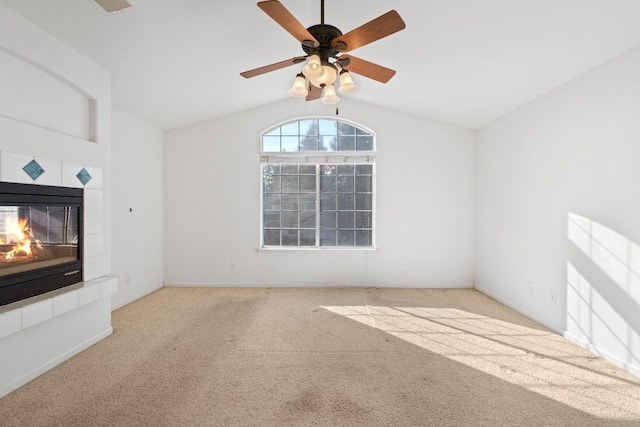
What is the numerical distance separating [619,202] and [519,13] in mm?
1651

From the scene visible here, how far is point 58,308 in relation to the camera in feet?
7.88

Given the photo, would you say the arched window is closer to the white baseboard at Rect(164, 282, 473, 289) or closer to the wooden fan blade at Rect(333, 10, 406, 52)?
the white baseboard at Rect(164, 282, 473, 289)

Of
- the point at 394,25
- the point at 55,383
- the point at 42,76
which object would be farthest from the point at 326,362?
the point at 42,76

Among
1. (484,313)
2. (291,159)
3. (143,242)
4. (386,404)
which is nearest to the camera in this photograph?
(386,404)

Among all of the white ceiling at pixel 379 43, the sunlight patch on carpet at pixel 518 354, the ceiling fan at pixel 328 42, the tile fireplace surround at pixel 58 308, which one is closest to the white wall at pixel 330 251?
the white ceiling at pixel 379 43

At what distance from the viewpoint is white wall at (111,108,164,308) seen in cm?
384

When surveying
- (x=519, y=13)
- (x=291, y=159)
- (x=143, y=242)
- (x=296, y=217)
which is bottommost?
(x=143, y=242)

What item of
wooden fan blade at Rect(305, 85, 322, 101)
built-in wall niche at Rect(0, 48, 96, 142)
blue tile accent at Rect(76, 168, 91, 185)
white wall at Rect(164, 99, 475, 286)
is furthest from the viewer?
white wall at Rect(164, 99, 475, 286)

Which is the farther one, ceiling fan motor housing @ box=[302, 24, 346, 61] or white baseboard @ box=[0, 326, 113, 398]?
white baseboard @ box=[0, 326, 113, 398]

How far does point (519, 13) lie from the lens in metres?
2.23

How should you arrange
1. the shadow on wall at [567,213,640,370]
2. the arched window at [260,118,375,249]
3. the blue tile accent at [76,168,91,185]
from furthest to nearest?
the arched window at [260,118,375,249]
the blue tile accent at [76,168,91,185]
the shadow on wall at [567,213,640,370]

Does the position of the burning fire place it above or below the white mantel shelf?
above

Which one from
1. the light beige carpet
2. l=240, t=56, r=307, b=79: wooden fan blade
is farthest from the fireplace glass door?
l=240, t=56, r=307, b=79: wooden fan blade

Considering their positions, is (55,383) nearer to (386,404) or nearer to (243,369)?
(243,369)
